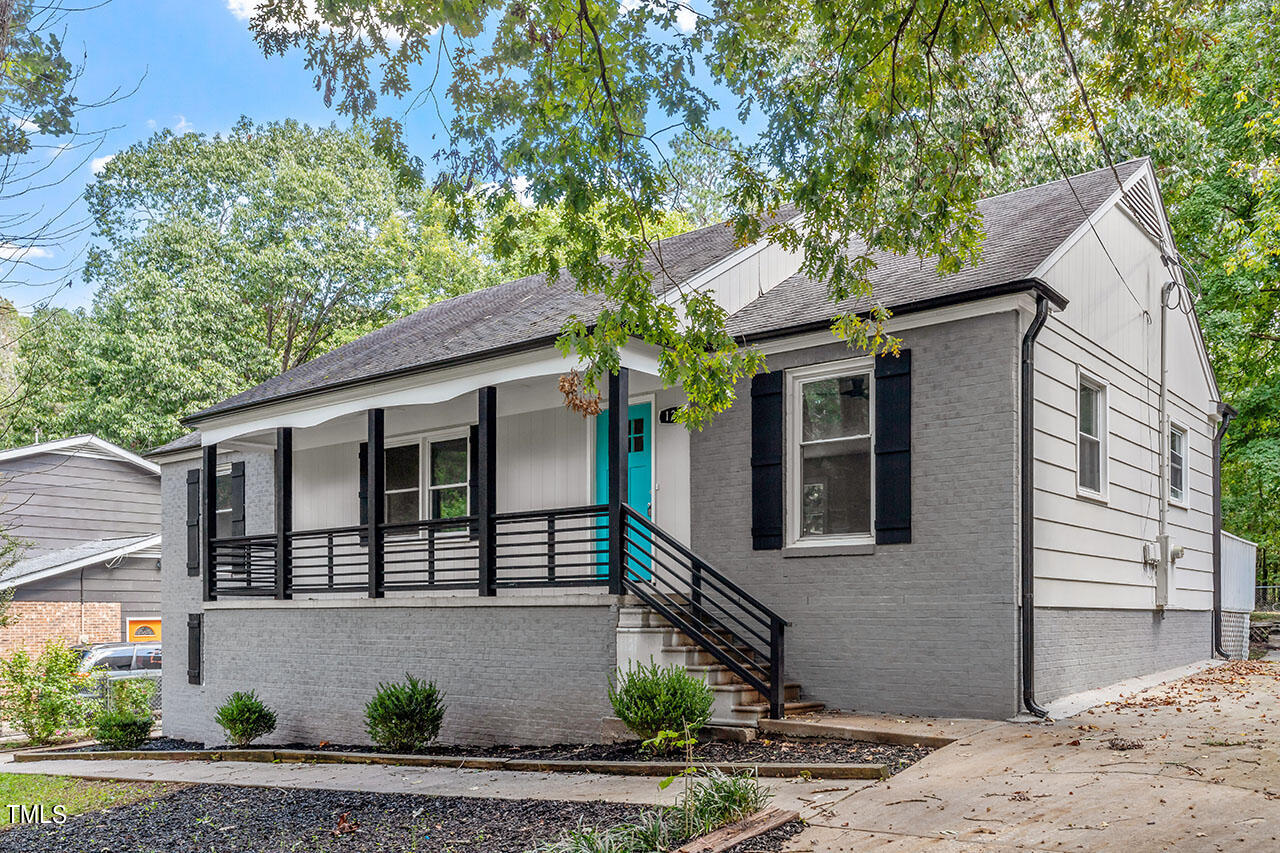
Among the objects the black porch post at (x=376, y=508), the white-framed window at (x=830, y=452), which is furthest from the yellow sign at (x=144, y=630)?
the white-framed window at (x=830, y=452)

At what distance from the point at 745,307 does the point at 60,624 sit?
16.2 m

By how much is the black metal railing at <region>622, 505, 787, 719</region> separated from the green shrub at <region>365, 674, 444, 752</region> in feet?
8.20

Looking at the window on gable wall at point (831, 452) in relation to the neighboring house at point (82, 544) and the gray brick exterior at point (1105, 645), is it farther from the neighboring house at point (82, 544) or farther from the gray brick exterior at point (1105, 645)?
the neighboring house at point (82, 544)

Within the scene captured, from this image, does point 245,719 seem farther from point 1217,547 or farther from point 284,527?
point 1217,547

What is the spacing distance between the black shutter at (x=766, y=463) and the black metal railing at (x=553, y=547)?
1.51 m

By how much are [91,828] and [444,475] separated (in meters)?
6.35

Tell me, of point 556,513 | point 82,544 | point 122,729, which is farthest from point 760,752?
point 82,544

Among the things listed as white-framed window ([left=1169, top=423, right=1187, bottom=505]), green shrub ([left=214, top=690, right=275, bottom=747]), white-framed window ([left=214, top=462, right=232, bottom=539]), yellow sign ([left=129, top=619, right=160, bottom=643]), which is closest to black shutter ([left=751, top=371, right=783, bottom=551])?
white-framed window ([left=1169, top=423, right=1187, bottom=505])

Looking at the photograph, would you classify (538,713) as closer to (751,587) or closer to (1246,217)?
(751,587)

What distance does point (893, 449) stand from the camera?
9773mm

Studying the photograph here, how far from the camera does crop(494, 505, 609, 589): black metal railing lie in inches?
402

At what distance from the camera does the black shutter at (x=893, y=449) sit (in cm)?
968

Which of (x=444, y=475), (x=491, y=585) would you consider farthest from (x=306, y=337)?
(x=491, y=585)

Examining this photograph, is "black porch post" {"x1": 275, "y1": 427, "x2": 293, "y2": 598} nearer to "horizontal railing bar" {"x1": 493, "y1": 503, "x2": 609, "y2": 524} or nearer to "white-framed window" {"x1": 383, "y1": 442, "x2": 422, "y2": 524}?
"white-framed window" {"x1": 383, "y1": 442, "x2": 422, "y2": 524}
